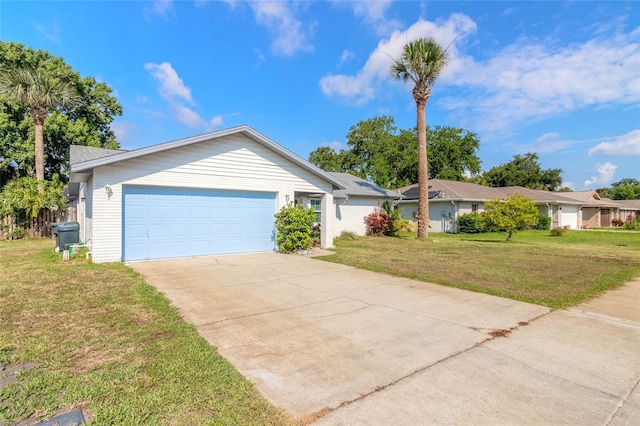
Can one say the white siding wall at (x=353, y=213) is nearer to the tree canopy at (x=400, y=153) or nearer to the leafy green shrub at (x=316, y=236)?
the leafy green shrub at (x=316, y=236)

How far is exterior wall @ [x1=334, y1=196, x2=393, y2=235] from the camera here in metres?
19.8

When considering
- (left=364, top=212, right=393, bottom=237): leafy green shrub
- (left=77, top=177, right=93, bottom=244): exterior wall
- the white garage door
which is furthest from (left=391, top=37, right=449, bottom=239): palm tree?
(left=77, top=177, right=93, bottom=244): exterior wall

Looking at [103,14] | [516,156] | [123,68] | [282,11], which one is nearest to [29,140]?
[123,68]

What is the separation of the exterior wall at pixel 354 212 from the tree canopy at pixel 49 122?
56.5ft

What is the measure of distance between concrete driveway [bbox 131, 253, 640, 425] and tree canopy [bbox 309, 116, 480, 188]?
32.2 metres

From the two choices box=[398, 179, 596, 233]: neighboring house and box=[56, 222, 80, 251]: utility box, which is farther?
box=[398, 179, 596, 233]: neighboring house

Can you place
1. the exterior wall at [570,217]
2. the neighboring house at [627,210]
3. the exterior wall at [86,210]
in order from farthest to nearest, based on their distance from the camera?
the neighboring house at [627,210]
the exterior wall at [570,217]
the exterior wall at [86,210]

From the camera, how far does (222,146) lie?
11227mm

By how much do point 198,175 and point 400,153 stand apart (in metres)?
31.2

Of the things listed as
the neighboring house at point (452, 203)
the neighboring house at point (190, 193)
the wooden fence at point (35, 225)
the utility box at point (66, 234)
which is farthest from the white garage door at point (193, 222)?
the neighboring house at point (452, 203)

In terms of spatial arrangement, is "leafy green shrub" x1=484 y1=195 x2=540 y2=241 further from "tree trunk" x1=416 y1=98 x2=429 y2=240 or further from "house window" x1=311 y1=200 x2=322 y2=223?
"house window" x1=311 y1=200 x2=322 y2=223

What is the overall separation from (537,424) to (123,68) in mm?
22588

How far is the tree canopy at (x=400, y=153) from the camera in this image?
38125mm

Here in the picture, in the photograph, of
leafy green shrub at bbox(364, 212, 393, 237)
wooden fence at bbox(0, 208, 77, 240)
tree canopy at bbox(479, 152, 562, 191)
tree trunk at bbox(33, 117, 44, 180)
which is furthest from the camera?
tree canopy at bbox(479, 152, 562, 191)
